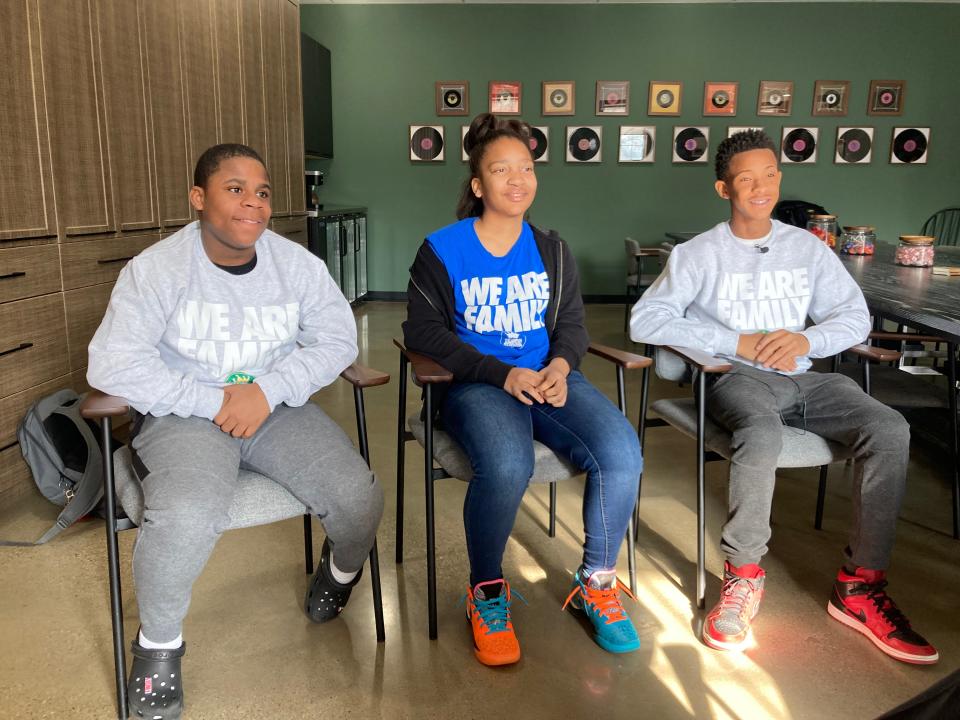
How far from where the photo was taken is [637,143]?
6840 mm

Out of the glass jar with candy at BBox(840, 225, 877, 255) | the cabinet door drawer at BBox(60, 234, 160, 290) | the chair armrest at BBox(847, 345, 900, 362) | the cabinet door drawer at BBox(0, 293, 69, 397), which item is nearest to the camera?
the chair armrest at BBox(847, 345, 900, 362)

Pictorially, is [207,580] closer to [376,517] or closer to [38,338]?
[376,517]

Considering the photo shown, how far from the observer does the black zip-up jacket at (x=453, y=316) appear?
1813mm

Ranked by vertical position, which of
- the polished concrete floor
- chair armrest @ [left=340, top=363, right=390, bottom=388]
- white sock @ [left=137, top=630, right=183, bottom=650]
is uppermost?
chair armrest @ [left=340, top=363, right=390, bottom=388]

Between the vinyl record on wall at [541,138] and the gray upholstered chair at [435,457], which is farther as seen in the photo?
the vinyl record on wall at [541,138]

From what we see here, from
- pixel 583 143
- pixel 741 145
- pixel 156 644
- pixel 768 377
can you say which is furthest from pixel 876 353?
pixel 583 143

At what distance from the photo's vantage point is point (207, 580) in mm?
2020

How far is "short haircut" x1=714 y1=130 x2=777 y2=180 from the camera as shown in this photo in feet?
6.75

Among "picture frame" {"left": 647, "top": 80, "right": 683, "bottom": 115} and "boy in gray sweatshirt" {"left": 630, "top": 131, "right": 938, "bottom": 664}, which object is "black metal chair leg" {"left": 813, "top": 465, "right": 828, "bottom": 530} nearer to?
"boy in gray sweatshirt" {"left": 630, "top": 131, "right": 938, "bottom": 664}

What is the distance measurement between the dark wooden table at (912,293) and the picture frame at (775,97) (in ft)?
12.9

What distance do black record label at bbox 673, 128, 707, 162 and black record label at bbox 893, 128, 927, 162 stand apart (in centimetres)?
170

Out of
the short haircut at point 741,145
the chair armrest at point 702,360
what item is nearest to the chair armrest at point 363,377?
the chair armrest at point 702,360

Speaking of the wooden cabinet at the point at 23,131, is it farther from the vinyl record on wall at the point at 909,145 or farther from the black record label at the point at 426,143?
the vinyl record on wall at the point at 909,145

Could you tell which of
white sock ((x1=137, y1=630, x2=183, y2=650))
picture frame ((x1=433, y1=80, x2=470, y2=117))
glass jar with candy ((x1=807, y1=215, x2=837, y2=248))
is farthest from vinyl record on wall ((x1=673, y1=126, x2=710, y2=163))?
white sock ((x1=137, y1=630, x2=183, y2=650))
